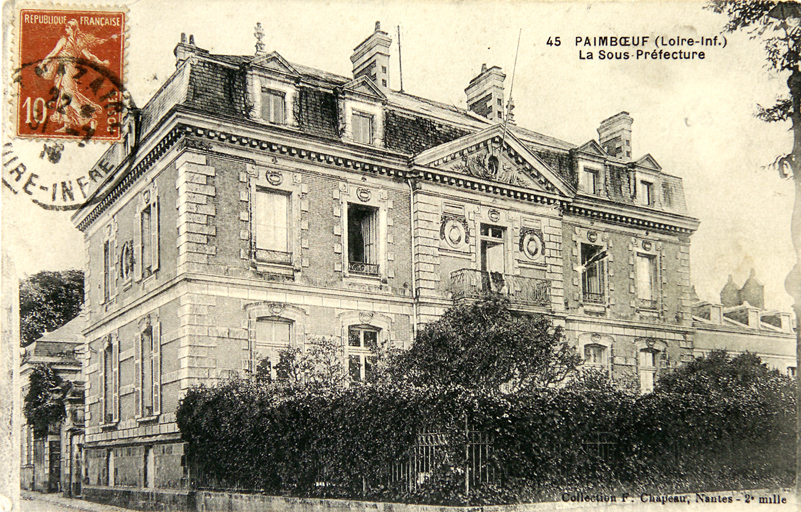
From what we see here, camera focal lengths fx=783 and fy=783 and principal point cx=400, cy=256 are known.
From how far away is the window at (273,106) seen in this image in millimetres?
16672

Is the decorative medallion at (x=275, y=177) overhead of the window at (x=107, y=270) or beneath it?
overhead

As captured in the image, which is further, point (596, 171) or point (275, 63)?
point (596, 171)

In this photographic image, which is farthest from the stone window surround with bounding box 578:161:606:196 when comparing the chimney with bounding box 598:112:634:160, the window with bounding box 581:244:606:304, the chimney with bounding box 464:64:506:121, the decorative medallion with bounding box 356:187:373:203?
the decorative medallion with bounding box 356:187:373:203

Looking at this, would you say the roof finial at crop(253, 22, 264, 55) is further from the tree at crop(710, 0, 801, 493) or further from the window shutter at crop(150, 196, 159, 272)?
the tree at crop(710, 0, 801, 493)

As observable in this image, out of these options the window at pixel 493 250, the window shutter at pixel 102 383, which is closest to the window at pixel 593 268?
the window at pixel 493 250

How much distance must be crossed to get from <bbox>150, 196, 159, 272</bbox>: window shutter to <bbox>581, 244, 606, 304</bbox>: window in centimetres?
1097

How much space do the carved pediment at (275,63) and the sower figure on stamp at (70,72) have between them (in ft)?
13.0

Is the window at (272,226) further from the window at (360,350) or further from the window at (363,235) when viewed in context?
the window at (360,350)

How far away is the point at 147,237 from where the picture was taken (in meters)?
16.8

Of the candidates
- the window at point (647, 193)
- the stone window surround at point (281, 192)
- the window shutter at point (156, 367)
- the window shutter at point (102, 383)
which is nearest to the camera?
the window shutter at point (156, 367)

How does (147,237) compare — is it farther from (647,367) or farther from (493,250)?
(647,367)

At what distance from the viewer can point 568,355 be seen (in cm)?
1438

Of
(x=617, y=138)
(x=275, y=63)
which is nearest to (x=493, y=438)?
(x=275, y=63)

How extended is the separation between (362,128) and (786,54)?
8822mm
